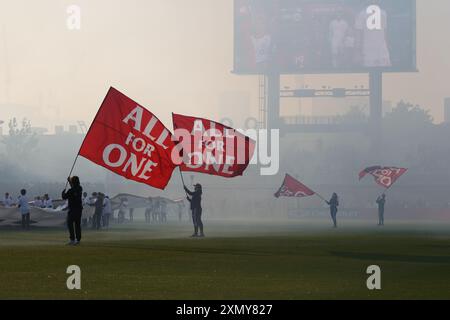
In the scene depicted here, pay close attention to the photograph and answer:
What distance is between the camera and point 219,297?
55.3ft

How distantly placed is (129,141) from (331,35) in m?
102

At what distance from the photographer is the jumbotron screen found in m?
131

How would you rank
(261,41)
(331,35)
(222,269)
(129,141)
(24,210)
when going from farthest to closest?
(261,41), (331,35), (24,210), (129,141), (222,269)

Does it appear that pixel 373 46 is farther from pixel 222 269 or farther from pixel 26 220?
pixel 222 269

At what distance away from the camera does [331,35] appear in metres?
132

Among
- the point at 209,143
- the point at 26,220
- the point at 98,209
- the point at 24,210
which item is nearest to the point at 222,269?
the point at 209,143

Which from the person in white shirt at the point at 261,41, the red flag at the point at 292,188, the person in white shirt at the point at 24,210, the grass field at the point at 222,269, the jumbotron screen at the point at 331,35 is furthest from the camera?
the person in white shirt at the point at 261,41

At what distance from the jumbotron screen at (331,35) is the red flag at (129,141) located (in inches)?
3996

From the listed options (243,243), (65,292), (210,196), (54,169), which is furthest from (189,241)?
(54,169)

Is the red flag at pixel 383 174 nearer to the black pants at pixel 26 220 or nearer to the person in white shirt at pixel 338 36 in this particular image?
the black pants at pixel 26 220

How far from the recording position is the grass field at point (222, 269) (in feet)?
58.2

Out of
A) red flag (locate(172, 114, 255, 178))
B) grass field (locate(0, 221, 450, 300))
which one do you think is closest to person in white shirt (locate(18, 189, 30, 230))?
grass field (locate(0, 221, 450, 300))

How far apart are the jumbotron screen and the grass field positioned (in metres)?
98.1

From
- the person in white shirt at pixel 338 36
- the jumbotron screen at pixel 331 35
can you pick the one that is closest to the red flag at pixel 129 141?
the jumbotron screen at pixel 331 35
